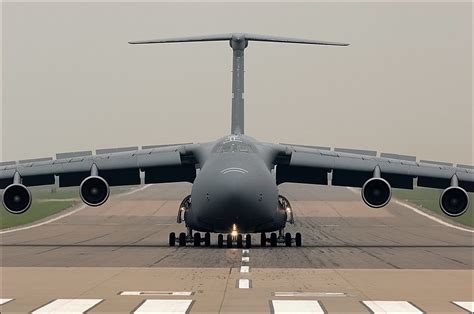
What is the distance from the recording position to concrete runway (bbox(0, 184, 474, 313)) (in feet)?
55.3

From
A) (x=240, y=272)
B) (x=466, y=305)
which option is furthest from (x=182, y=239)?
(x=466, y=305)

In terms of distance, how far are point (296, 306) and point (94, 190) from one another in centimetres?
2033

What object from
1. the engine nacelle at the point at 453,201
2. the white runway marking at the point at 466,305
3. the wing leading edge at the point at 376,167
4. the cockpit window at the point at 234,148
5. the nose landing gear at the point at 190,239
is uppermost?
the cockpit window at the point at 234,148

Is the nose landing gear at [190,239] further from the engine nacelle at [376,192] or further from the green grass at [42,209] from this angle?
the green grass at [42,209]

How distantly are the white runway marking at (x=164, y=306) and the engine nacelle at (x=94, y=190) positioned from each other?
62.2 ft

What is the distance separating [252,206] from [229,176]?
117 cm

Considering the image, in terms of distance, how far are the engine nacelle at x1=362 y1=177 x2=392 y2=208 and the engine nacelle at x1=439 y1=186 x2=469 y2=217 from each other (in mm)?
1886

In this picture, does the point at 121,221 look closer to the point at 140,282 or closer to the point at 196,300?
the point at 140,282

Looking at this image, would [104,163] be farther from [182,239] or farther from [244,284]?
[244,284]

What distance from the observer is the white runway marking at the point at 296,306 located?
51.8 ft

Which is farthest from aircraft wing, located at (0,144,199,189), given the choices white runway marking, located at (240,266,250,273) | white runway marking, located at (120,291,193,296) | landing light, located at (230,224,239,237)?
white runway marking, located at (120,291,193,296)

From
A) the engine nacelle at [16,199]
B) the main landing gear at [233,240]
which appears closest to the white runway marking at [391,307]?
the main landing gear at [233,240]

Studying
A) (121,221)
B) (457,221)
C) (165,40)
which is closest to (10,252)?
(165,40)

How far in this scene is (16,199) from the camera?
3588 centimetres
